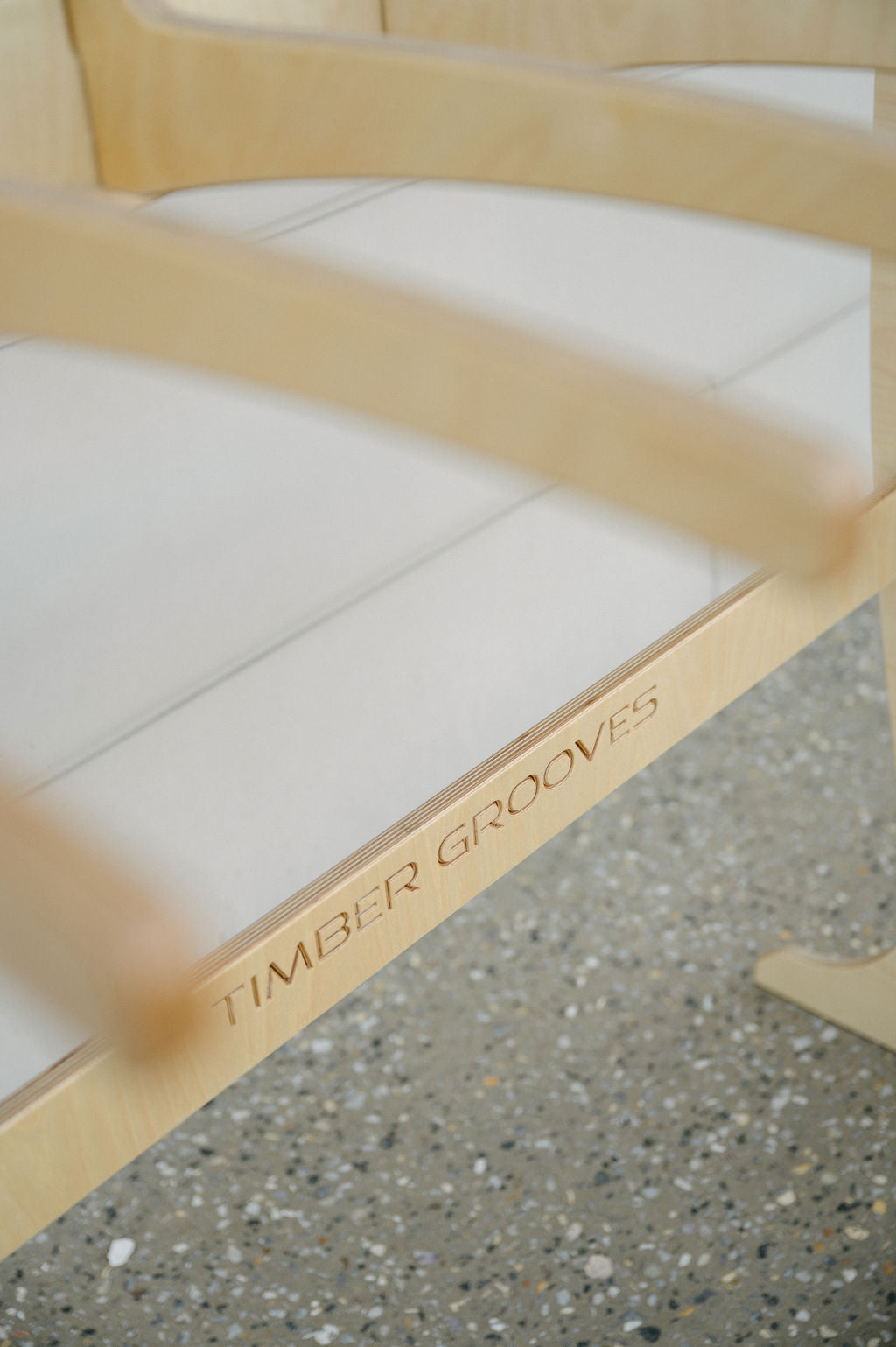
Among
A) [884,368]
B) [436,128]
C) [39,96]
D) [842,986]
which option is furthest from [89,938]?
[842,986]

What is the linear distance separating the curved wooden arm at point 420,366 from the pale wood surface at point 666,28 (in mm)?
433

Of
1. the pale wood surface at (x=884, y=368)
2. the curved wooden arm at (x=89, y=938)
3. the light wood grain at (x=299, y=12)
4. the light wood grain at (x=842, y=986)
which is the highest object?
the light wood grain at (x=299, y=12)

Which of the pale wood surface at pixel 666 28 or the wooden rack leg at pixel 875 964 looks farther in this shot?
the wooden rack leg at pixel 875 964

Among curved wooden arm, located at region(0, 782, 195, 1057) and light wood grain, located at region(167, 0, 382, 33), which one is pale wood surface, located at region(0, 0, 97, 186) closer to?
light wood grain, located at region(167, 0, 382, 33)

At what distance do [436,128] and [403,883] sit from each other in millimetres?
364

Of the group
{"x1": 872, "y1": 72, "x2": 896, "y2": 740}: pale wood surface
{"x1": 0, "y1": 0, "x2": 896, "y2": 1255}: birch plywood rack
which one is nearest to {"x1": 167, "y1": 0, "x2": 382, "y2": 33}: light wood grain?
{"x1": 0, "y1": 0, "x2": 896, "y2": 1255}: birch plywood rack

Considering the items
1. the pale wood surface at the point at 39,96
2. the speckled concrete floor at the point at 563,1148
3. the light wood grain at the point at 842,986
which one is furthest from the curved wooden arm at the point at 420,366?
the light wood grain at the point at 842,986

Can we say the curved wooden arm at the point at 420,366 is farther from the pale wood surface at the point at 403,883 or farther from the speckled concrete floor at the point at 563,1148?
the speckled concrete floor at the point at 563,1148

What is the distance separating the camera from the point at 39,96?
612 mm

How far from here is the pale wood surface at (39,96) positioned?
0.60 metres

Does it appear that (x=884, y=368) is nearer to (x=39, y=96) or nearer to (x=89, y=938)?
(x=39, y=96)

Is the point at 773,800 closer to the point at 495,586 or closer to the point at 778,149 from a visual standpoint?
the point at 495,586

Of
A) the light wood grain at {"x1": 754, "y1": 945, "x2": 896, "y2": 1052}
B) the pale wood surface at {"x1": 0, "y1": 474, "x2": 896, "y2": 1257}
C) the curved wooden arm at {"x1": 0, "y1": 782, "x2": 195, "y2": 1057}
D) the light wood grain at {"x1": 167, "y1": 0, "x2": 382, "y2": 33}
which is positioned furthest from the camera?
the light wood grain at {"x1": 754, "y1": 945, "x2": 896, "y2": 1052}

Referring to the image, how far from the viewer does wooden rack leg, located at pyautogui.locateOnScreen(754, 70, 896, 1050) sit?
907 millimetres
